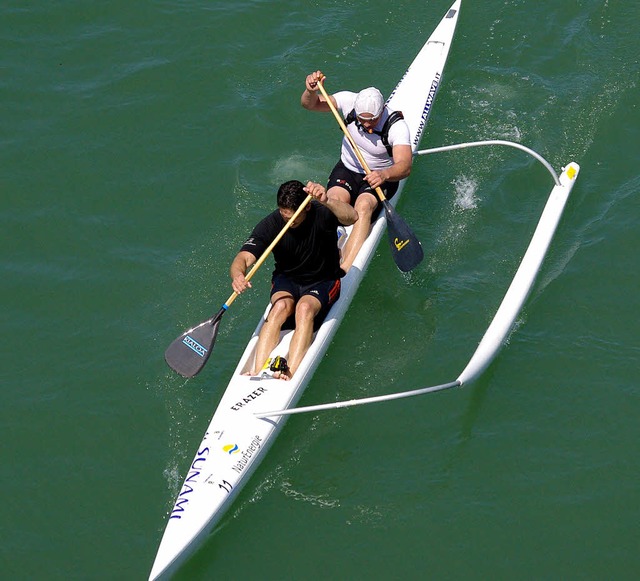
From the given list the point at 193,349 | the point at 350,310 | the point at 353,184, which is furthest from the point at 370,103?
the point at 193,349

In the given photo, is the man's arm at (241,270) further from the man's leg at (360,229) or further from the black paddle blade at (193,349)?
the man's leg at (360,229)

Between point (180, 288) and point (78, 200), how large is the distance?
1.97 metres

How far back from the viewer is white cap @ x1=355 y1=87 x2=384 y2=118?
373 inches

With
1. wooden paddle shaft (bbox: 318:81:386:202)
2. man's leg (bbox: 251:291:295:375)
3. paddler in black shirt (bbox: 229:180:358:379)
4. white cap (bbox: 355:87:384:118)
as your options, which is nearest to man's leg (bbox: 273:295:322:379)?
paddler in black shirt (bbox: 229:180:358:379)

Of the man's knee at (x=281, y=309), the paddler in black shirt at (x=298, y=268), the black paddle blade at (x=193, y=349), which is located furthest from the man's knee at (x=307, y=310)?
the black paddle blade at (x=193, y=349)

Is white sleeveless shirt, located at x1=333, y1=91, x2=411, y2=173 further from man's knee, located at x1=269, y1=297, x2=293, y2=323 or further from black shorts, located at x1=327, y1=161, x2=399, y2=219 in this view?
man's knee, located at x1=269, y1=297, x2=293, y2=323

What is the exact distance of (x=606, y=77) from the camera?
39.3 feet

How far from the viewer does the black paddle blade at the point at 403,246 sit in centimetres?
953

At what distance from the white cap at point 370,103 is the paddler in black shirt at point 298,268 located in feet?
4.71

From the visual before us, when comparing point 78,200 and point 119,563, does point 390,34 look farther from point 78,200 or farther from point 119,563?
point 119,563

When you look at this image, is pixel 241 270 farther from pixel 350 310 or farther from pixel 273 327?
pixel 350 310

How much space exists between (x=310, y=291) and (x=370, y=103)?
2.21 metres

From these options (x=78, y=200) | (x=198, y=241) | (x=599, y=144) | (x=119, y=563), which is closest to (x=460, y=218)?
(x=599, y=144)

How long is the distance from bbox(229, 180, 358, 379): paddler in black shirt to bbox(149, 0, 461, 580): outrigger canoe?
0.13m
